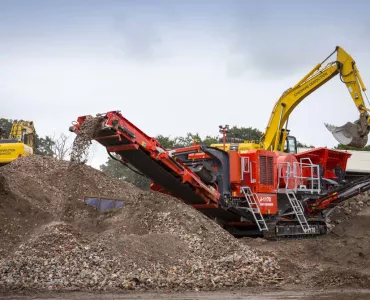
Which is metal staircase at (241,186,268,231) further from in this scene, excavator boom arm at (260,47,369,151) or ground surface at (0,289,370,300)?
ground surface at (0,289,370,300)

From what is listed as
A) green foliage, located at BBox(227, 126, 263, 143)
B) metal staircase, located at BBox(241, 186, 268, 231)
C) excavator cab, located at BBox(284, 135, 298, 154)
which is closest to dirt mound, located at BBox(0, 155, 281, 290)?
metal staircase, located at BBox(241, 186, 268, 231)

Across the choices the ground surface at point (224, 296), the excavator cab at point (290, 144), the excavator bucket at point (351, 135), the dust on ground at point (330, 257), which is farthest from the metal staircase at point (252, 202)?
the ground surface at point (224, 296)

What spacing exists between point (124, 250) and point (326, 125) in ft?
34.8

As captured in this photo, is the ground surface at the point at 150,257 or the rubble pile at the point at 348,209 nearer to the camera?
the ground surface at the point at 150,257

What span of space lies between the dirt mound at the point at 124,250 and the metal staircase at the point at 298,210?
445 centimetres

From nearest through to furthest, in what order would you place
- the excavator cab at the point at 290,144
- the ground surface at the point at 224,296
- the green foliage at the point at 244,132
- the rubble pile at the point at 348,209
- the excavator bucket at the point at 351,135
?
the ground surface at the point at 224,296, the excavator bucket at the point at 351,135, the excavator cab at the point at 290,144, the rubble pile at the point at 348,209, the green foliage at the point at 244,132

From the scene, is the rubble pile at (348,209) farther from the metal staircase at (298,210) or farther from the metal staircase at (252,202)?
the metal staircase at (252,202)

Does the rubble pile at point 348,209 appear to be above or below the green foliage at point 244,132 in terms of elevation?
below

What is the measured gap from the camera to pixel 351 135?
17.7 metres

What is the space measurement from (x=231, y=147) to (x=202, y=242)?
22.8 feet

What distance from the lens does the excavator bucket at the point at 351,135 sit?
17.7 metres

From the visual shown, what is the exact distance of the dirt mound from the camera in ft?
28.8

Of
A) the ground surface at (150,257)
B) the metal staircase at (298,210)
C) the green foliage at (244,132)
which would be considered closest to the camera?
the ground surface at (150,257)

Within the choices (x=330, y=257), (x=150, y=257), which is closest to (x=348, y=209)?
(x=330, y=257)
